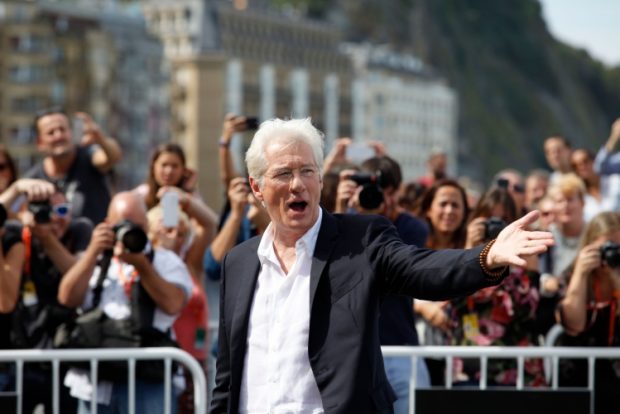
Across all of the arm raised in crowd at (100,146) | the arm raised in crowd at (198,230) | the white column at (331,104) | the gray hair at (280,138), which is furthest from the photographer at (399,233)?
the white column at (331,104)

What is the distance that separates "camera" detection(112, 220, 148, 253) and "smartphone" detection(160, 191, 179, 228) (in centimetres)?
94

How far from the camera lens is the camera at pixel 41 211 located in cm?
835

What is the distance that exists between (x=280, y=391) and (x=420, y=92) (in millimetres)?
161694

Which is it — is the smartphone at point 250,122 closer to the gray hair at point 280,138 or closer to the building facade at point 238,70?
the gray hair at point 280,138

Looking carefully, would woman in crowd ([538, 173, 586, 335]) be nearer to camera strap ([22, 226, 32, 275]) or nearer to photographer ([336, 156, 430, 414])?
photographer ([336, 156, 430, 414])

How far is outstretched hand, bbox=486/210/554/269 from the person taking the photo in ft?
16.3

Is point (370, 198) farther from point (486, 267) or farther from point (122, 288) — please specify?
point (486, 267)

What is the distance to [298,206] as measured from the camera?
5453mm

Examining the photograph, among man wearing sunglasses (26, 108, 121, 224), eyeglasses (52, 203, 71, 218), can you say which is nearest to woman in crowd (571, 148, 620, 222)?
man wearing sunglasses (26, 108, 121, 224)

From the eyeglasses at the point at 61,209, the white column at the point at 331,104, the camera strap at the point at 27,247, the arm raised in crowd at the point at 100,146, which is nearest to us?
the camera strap at the point at 27,247

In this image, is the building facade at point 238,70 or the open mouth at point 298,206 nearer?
the open mouth at point 298,206

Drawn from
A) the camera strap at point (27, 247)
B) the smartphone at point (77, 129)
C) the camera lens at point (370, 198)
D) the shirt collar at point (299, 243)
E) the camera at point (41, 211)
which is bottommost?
the camera strap at point (27, 247)

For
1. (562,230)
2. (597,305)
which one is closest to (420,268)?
(597,305)

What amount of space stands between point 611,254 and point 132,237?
7.93 ft
